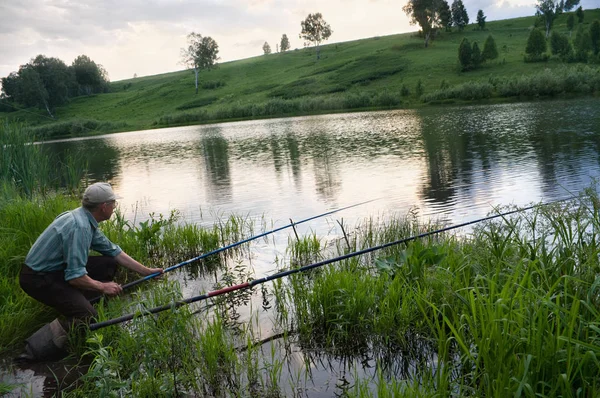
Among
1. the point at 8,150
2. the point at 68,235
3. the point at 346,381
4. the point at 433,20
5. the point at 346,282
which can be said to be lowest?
the point at 346,381

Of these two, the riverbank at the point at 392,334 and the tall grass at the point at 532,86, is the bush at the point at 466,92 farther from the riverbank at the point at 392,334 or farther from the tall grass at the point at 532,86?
the riverbank at the point at 392,334

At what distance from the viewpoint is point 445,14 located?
104m

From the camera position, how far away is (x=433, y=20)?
10081 centimetres

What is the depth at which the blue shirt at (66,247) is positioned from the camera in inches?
211

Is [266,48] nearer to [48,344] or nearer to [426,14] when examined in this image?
[426,14]

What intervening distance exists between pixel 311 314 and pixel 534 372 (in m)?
2.91

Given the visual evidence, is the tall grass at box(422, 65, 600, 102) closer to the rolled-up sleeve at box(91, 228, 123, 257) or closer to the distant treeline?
the rolled-up sleeve at box(91, 228, 123, 257)

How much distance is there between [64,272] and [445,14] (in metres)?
112

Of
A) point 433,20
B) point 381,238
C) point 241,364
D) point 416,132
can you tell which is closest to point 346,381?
point 241,364

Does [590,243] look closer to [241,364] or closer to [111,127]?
[241,364]

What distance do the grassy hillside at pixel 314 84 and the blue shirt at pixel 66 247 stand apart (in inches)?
2288

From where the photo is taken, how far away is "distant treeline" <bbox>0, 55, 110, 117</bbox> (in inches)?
3979

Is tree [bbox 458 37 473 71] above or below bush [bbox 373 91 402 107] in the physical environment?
above

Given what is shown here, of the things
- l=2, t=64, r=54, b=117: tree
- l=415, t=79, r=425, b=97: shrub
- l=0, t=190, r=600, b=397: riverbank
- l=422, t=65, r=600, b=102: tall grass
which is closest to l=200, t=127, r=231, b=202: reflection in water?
l=0, t=190, r=600, b=397: riverbank
